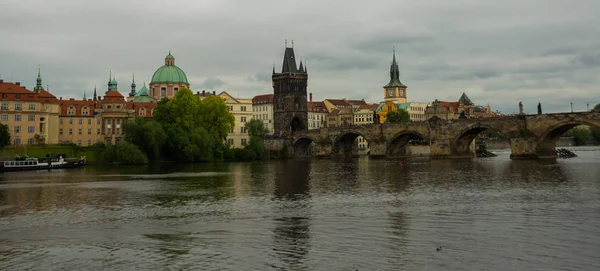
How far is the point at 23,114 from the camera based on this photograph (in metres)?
93.8

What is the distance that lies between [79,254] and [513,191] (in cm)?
2747

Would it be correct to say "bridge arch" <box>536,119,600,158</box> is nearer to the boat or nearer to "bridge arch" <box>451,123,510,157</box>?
"bridge arch" <box>451,123,510,157</box>

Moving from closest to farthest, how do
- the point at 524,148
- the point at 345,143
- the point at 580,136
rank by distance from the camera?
1. the point at 524,148
2. the point at 345,143
3. the point at 580,136

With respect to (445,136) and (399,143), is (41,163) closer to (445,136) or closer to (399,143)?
(445,136)

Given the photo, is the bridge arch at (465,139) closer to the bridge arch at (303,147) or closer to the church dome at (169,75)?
the bridge arch at (303,147)

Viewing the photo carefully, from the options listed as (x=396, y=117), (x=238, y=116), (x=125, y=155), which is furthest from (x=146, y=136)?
(x=396, y=117)

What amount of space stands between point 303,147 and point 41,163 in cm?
6359

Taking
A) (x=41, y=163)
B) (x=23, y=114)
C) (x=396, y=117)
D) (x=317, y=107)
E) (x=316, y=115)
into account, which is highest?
(x=317, y=107)

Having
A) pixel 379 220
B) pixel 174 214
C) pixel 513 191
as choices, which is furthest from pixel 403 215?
pixel 513 191

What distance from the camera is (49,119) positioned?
3932 inches

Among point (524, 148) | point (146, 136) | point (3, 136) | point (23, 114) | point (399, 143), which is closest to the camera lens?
point (524, 148)

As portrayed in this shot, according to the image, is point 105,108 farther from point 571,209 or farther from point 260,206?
point 571,209

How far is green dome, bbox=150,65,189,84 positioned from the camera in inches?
5458

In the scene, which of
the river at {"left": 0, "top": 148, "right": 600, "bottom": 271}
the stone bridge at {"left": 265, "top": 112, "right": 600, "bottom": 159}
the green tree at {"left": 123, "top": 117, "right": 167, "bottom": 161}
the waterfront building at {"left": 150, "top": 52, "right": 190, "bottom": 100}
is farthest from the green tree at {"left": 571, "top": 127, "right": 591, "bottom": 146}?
the river at {"left": 0, "top": 148, "right": 600, "bottom": 271}
